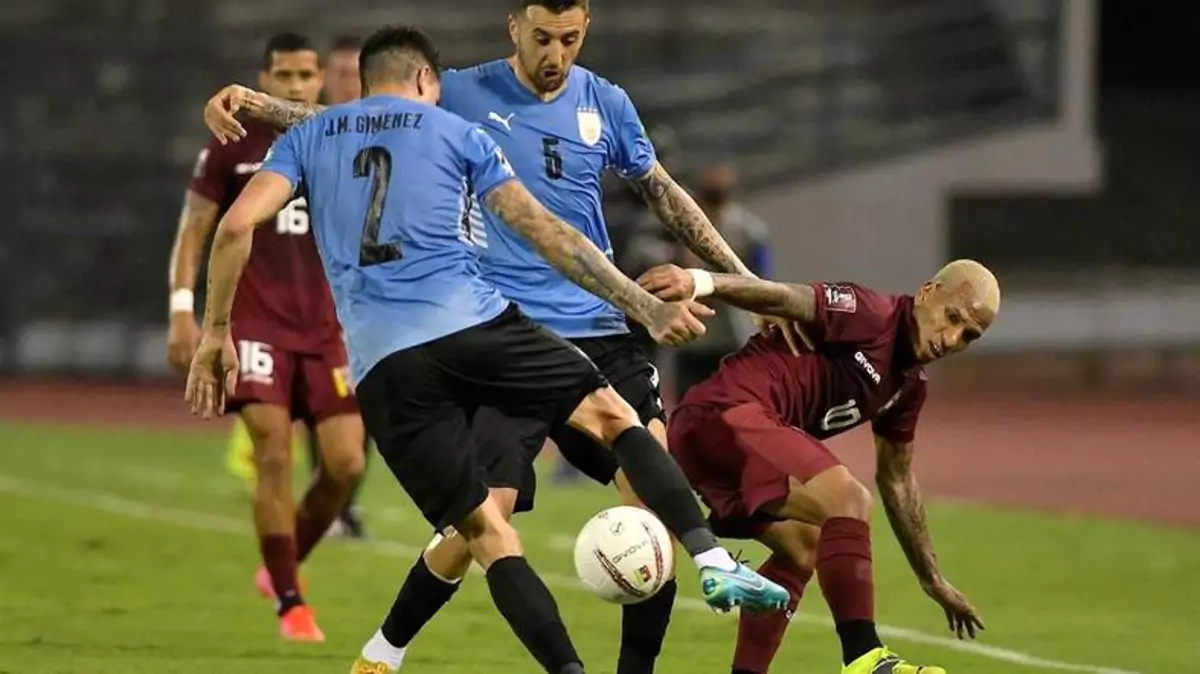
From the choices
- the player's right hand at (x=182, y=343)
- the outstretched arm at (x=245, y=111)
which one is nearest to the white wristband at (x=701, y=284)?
the outstretched arm at (x=245, y=111)

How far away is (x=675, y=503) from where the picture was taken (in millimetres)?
7523

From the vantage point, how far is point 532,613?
747 cm

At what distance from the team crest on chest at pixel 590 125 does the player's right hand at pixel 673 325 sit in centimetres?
122

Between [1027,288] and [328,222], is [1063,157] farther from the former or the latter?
[328,222]

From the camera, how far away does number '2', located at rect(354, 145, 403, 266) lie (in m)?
7.54

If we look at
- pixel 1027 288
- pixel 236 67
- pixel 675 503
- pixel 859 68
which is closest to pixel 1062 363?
pixel 1027 288

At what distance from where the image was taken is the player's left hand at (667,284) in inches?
300

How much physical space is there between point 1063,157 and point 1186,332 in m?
2.53

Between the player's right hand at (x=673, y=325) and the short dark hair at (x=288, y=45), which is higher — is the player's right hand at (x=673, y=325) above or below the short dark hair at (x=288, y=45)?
below

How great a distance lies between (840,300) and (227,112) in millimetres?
2236

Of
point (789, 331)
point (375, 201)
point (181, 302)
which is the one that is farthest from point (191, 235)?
point (789, 331)

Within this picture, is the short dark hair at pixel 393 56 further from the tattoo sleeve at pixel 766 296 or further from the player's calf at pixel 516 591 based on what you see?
the player's calf at pixel 516 591

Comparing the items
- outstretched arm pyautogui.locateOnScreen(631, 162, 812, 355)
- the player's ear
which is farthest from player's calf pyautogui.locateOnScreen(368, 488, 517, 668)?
the player's ear

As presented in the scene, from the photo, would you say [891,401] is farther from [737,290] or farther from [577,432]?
[577,432]
